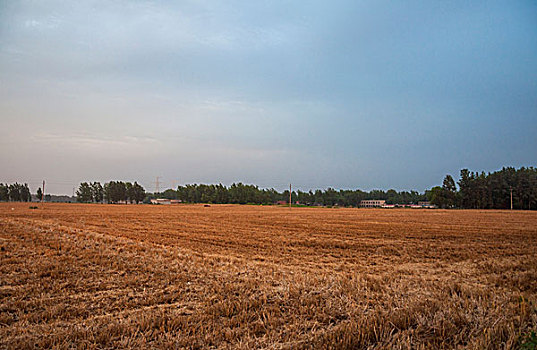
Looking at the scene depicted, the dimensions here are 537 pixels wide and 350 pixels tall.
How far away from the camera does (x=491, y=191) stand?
120 meters

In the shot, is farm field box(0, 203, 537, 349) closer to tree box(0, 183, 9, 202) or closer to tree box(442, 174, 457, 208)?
tree box(442, 174, 457, 208)

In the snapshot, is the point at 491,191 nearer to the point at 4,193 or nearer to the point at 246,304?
the point at 246,304

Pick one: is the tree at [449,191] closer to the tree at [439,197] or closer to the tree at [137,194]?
the tree at [439,197]

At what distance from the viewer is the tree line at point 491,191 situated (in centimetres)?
11144

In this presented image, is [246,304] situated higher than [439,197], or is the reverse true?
[246,304]

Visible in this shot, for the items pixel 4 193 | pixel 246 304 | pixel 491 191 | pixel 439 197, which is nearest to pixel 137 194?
pixel 4 193

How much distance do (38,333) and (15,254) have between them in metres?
9.15

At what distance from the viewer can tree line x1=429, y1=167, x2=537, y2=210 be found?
111438 millimetres

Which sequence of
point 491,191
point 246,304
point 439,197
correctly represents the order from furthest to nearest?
1. point 439,197
2. point 491,191
3. point 246,304

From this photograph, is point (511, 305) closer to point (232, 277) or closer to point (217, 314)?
point (217, 314)

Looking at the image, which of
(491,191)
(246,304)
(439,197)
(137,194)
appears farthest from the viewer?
(137,194)

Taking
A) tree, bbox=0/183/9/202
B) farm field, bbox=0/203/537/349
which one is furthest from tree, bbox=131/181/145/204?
farm field, bbox=0/203/537/349

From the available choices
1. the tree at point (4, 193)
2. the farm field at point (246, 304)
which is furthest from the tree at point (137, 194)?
the farm field at point (246, 304)

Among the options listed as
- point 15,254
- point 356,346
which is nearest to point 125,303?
point 356,346
